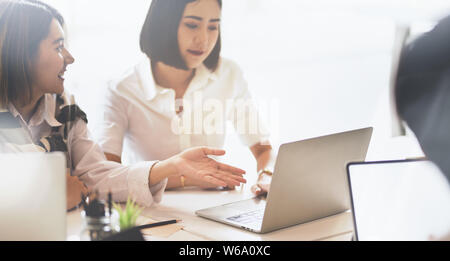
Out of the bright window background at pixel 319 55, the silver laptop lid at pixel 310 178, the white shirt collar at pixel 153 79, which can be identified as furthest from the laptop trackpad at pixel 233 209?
the bright window background at pixel 319 55

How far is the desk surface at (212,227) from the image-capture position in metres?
1.09

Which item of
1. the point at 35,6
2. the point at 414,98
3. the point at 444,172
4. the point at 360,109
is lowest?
the point at 360,109

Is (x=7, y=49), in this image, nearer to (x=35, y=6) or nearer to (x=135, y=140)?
(x=35, y=6)

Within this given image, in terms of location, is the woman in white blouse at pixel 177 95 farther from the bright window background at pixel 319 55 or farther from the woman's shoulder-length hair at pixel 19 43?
the bright window background at pixel 319 55

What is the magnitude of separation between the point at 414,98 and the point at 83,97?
2167 mm

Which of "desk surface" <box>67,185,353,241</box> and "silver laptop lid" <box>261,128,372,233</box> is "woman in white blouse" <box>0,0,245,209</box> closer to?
"desk surface" <box>67,185,353,241</box>

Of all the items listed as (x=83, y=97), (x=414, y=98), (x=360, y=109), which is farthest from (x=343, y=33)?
(x=414, y=98)

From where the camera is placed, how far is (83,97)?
2.69m

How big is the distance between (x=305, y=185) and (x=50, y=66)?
831 mm

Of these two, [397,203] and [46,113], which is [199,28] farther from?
[397,203]

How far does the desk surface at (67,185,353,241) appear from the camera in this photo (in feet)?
3.57

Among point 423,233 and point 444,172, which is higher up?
point 444,172

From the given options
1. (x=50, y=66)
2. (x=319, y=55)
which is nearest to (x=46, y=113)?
(x=50, y=66)

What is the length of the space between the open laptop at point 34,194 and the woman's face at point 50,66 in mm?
588
